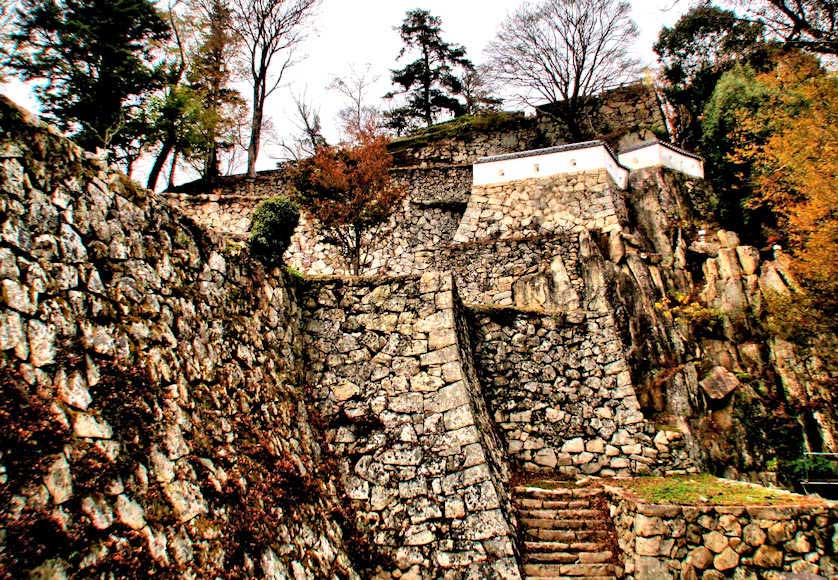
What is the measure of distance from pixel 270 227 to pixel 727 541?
792cm

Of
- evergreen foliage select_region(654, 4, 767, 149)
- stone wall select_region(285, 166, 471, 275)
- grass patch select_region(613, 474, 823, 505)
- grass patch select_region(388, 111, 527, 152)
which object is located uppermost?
evergreen foliage select_region(654, 4, 767, 149)

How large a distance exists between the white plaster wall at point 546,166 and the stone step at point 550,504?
37.4ft

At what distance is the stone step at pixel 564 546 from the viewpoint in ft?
22.6

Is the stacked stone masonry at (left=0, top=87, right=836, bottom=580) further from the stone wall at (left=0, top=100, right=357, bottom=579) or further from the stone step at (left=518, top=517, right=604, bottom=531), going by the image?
the stone step at (left=518, top=517, right=604, bottom=531)

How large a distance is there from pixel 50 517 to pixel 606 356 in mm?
9446

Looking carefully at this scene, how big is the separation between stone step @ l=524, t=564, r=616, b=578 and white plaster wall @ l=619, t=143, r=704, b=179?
15692mm

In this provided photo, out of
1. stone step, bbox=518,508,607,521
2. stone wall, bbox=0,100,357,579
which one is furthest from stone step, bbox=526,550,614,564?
stone wall, bbox=0,100,357,579

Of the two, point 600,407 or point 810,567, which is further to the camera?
point 600,407

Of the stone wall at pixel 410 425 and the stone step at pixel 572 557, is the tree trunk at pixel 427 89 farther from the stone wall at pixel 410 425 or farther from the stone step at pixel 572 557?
the stone step at pixel 572 557

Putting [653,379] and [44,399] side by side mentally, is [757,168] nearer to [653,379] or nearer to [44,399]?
[653,379]

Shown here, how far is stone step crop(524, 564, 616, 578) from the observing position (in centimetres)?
654

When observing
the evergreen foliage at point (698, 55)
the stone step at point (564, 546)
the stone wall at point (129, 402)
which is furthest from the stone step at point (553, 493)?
the evergreen foliage at point (698, 55)

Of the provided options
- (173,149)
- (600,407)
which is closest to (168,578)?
(600,407)

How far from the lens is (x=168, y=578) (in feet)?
11.5
